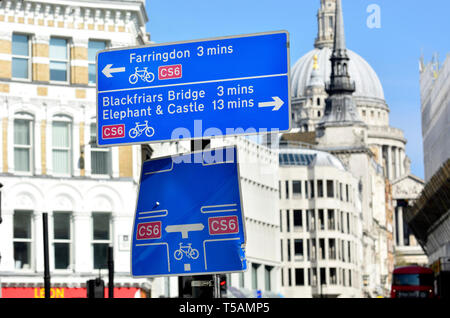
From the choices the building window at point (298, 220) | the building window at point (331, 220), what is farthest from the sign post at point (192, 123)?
the building window at point (331, 220)

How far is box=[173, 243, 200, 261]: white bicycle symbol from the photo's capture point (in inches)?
441

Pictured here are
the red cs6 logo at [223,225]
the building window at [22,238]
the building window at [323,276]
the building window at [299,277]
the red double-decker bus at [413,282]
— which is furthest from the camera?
the building window at [299,277]

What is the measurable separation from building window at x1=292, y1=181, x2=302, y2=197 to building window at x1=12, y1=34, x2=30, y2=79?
294 ft

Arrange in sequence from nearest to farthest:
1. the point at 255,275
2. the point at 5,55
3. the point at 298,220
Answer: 1. the point at 5,55
2. the point at 255,275
3. the point at 298,220

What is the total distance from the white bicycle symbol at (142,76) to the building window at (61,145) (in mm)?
40883

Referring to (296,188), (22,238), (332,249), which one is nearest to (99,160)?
(22,238)

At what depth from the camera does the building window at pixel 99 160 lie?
5338 cm

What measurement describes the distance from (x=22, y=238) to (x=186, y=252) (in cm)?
4163

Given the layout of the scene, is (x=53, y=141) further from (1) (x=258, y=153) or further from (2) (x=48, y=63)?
(1) (x=258, y=153)

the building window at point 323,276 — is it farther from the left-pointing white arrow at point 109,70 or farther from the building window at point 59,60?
the left-pointing white arrow at point 109,70

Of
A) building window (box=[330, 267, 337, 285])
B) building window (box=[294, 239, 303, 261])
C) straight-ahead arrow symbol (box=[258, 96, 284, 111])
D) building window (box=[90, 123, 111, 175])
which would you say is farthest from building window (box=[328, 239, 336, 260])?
straight-ahead arrow symbol (box=[258, 96, 284, 111])

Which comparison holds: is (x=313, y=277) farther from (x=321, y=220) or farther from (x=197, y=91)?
(x=197, y=91)

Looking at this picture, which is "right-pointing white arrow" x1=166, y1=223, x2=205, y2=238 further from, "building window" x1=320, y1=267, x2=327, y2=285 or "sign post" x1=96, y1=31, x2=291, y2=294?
"building window" x1=320, y1=267, x2=327, y2=285

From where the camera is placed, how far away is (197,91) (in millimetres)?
11719
